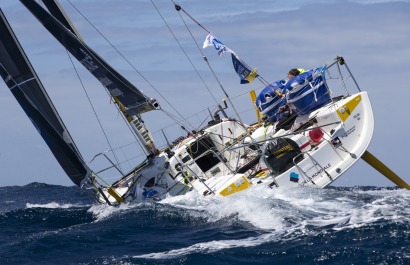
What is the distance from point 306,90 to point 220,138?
271 cm

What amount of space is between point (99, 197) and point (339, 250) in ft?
29.7

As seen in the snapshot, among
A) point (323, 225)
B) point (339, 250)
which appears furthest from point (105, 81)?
point (339, 250)

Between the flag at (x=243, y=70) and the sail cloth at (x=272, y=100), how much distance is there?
151 cm

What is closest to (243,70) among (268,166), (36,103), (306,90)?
(306,90)

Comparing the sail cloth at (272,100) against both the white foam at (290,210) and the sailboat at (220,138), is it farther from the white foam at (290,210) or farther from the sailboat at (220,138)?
the white foam at (290,210)

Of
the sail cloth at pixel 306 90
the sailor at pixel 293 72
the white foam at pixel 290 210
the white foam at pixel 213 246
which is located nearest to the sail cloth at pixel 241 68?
the sailor at pixel 293 72

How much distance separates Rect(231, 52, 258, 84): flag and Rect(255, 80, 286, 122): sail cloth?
1.51m

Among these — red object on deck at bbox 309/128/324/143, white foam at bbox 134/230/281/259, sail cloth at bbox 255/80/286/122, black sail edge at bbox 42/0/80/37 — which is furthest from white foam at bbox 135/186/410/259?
black sail edge at bbox 42/0/80/37

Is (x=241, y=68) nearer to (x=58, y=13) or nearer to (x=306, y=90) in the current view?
(x=306, y=90)

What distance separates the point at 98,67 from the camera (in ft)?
62.3

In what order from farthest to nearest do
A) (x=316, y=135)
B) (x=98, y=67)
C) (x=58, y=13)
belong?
1. (x=58, y=13)
2. (x=316, y=135)
3. (x=98, y=67)

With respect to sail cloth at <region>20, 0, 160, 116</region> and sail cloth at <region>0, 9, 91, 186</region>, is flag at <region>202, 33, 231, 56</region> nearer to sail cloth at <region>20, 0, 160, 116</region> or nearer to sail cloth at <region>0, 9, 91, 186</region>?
sail cloth at <region>20, 0, 160, 116</region>

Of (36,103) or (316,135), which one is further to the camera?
(36,103)

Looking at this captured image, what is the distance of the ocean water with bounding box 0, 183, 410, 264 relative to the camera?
12.9 meters
